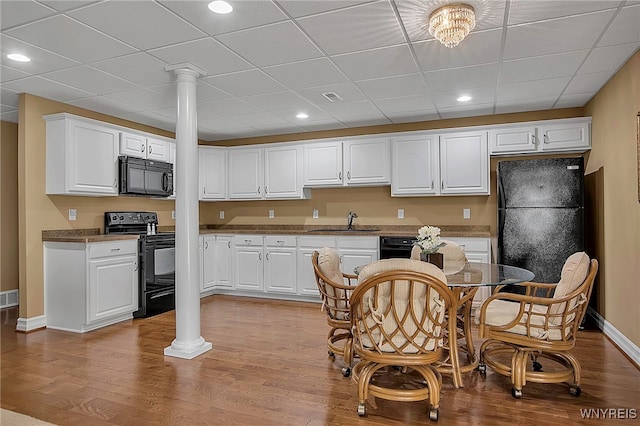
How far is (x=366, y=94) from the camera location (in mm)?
4242

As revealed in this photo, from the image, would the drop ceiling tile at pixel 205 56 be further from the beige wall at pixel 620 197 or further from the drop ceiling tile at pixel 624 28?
the beige wall at pixel 620 197

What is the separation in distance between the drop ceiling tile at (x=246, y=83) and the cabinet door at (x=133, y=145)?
1.62 m

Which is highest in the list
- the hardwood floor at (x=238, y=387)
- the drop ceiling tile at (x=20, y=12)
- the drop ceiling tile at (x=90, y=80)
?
the drop ceiling tile at (x=90, y=80)

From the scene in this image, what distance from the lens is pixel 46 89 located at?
13.2 feet

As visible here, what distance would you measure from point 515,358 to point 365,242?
2718 mm

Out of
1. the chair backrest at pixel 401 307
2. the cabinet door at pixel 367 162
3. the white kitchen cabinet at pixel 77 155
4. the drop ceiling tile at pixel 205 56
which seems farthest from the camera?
the cabinet door at pixel 367 162

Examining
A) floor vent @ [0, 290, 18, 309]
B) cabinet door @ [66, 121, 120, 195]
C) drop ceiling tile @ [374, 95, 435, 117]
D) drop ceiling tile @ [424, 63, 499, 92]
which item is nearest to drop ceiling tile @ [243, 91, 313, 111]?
drop ceiling tile @ [374, 95, 435, 117]

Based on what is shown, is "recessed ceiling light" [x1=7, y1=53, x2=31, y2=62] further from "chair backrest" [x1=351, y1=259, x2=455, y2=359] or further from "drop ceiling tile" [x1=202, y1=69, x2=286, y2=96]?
"chair backrest" [x1=351, y1=259, x2=455, y2=359]

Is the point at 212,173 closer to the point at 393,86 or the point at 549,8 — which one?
the point at 393,86

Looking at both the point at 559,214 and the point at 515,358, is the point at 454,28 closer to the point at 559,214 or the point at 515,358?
the point at 515,358

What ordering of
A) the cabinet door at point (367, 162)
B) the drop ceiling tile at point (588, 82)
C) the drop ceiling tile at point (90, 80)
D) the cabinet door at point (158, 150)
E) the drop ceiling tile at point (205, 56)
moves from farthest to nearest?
the cabinet door at point (367, 162), the cabinet door at point (158, 150), the drop ceiling tile at point (588, 82), the drop ceiling tile at point (90, 80), the drop ceiling tile at point (205, 56)

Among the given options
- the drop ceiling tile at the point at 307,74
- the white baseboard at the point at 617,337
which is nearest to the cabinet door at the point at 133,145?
the drop ceiling tile at the point at 307,74

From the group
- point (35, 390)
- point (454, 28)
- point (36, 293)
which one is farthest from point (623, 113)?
point (36, 293)

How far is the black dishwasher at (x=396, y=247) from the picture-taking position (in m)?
4.90
